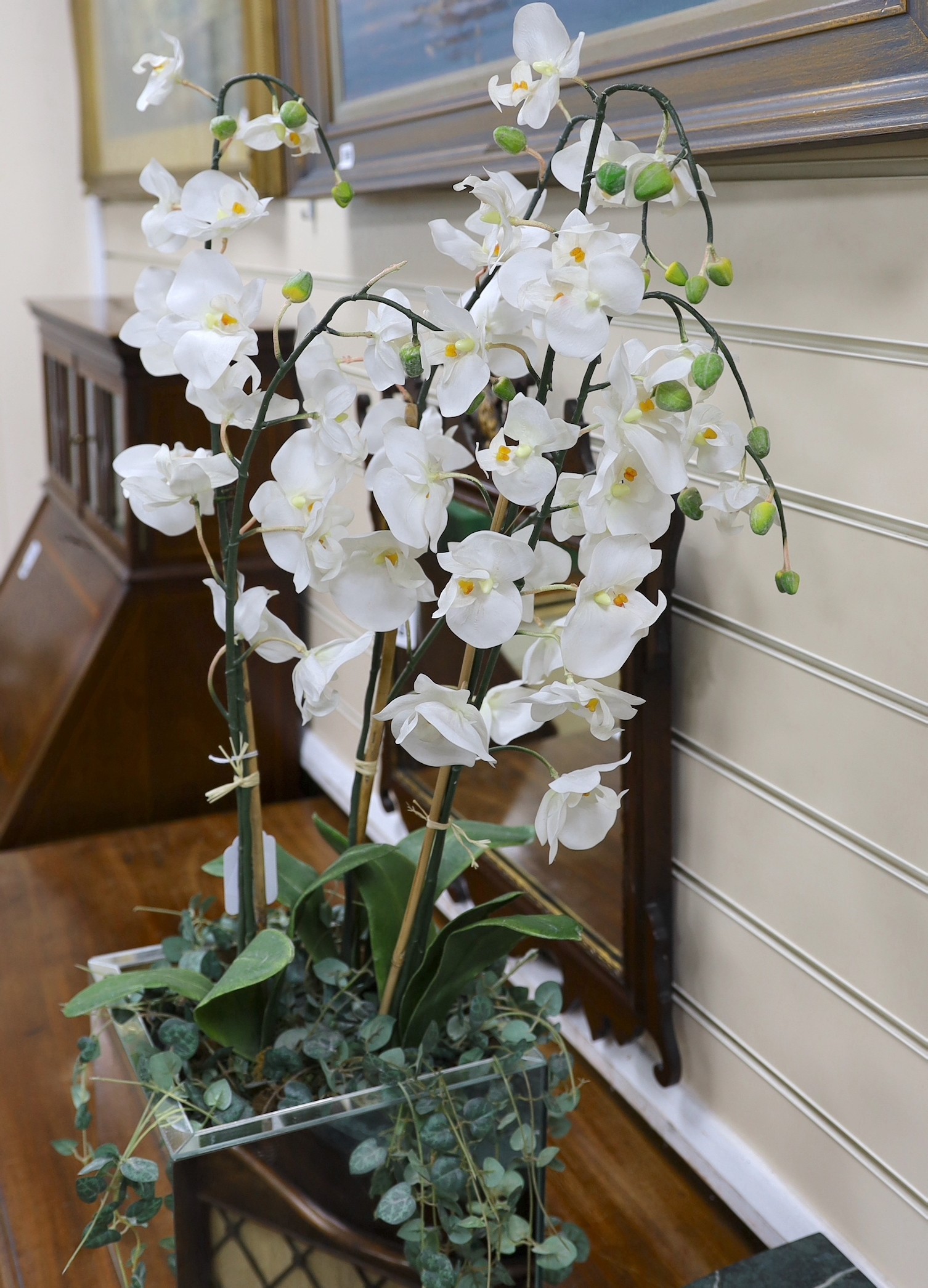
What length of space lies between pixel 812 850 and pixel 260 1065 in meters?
0.43

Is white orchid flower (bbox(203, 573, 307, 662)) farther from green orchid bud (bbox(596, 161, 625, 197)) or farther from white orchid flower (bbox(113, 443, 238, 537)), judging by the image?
green orchid bud (bbox(596, 161, 625, 197))

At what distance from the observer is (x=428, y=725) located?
608mm

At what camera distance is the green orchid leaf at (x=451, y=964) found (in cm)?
80

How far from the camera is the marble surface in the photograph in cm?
82

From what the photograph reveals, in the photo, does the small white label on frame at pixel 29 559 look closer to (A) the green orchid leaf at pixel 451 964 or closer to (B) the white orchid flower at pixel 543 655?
(A) the green orchid leaf at pixel 451 964

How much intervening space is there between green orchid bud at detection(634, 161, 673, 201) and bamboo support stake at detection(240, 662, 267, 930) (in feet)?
1.34

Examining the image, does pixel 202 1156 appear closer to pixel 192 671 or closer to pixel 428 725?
pixel 428 725

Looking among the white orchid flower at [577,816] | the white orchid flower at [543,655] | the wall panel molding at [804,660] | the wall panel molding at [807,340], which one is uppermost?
the wall panel molding at [807,340]

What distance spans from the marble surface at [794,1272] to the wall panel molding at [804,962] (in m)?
0.18

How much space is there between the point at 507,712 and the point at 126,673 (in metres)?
1.23

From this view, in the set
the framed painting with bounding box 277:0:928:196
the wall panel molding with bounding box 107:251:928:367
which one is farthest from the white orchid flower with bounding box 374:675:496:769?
the framed painting with bounding box 277:0:928:196

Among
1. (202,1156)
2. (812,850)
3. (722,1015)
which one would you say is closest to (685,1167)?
(722,1015)

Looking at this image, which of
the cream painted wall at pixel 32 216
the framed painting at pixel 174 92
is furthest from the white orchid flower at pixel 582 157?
the cream painted wall at pixel 32 216

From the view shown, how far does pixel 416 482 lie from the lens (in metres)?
0.59
